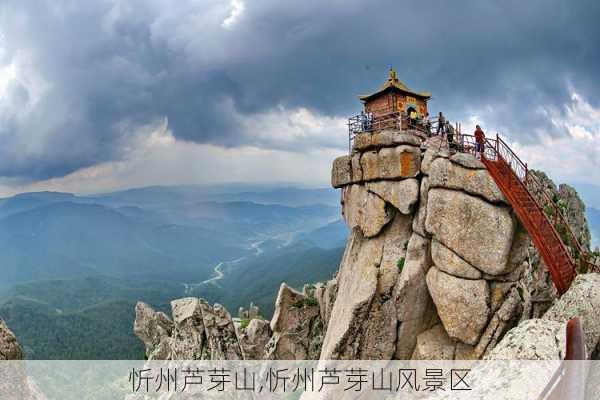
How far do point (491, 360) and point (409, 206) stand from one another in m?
14.6

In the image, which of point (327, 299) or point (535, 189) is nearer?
point (535, 189)

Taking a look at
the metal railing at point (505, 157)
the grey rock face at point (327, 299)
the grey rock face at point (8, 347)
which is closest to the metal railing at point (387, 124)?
the metal railing at point (505, 157)

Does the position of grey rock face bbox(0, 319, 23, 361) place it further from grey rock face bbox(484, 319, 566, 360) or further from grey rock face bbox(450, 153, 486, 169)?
grey rock face bbox(450, 153, 486, 169)

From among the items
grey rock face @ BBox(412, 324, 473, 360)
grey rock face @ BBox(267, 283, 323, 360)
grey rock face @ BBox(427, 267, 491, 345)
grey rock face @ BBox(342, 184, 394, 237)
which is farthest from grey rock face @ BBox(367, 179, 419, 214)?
grey rock face @ BBox(267, 283, 323, 360)

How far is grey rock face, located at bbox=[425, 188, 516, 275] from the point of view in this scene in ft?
69.6

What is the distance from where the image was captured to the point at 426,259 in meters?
24.3

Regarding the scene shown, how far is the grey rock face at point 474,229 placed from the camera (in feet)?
69.6

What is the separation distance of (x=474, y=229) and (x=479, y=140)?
538cm

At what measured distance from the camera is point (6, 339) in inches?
323

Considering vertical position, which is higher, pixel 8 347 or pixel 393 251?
pixel 393 251

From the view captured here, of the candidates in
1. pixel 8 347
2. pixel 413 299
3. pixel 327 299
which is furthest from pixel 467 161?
pixel 8 347

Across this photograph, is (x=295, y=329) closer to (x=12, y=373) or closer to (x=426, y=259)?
(x=426, y=259)

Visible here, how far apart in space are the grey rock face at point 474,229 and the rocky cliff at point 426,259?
0.17 ft

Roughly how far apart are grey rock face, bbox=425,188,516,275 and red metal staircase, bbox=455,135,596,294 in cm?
118
